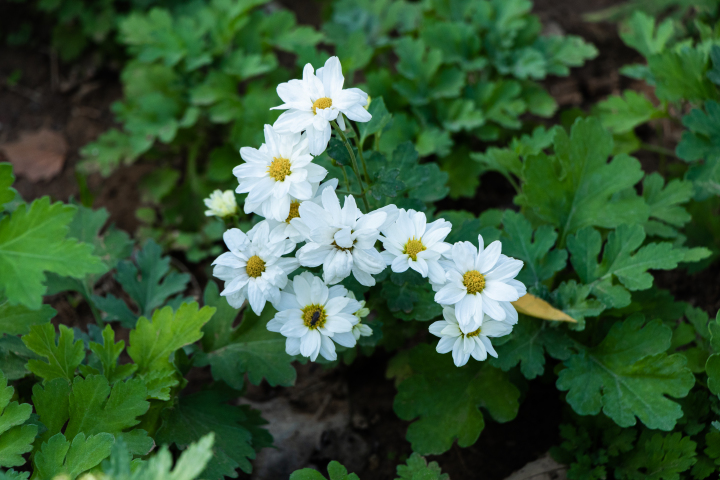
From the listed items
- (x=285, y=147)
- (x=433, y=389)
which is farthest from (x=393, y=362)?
(x=285, y=147)

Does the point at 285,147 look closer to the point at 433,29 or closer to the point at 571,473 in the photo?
the point at 571,473

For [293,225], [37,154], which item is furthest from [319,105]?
[37,154]

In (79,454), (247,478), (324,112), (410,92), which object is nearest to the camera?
(324,112)

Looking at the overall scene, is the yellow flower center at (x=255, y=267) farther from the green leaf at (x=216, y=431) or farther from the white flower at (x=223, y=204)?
the green leaf at (x=216, y=431)

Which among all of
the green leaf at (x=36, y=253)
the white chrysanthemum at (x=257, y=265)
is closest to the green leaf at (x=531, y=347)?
the white chrysanthemum at (x=257, y=265)

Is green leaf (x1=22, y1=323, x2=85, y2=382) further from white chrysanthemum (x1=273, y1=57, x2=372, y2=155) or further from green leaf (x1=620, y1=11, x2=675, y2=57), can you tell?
green leaf (x1=620, y1=11, x2=675, y2=57)

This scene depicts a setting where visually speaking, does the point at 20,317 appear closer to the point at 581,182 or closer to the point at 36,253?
the point at 36,253
